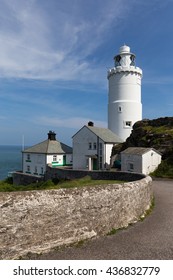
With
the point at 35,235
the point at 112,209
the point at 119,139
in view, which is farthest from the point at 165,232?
the point at 119,139

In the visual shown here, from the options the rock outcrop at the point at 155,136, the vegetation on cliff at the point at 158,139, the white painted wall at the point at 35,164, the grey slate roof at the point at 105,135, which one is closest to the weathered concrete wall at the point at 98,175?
the vegetation on cliff at the point at 158,139

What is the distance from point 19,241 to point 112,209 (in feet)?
11.5

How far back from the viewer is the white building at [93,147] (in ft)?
112

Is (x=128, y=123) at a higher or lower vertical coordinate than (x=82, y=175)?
higher

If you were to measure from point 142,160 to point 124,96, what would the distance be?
1622cm

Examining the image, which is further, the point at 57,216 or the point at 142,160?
the point at 142,160

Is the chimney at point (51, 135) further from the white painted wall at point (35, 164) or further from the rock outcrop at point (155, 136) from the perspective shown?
the rock outcrop at point (155, 136)

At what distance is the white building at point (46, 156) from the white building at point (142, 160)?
14.8m

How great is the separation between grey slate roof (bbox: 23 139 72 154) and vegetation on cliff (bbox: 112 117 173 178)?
382 inches

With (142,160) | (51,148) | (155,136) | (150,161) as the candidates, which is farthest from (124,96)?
(142,160)

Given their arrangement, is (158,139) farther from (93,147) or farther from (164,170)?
(93,147)

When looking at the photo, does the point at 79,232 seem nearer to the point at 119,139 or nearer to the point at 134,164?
the point at 134,164

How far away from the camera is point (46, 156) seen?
3812 cm

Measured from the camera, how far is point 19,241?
6848 millimetres
